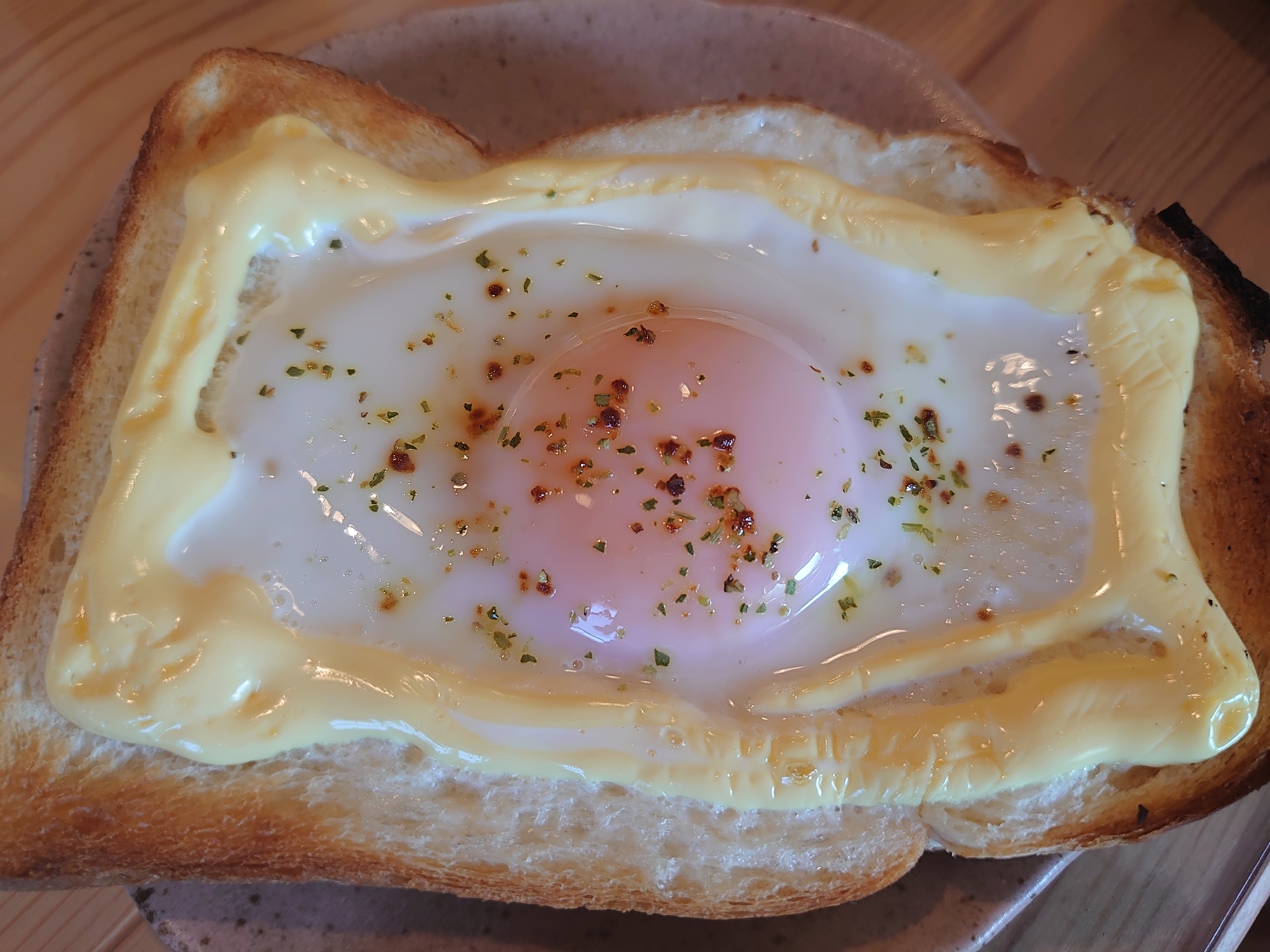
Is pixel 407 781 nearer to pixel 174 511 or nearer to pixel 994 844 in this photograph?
pixel 174 511

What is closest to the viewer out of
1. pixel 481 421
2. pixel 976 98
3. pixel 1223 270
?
pixel 481 421

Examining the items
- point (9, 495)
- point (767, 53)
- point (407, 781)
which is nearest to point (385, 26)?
point (767, 53)

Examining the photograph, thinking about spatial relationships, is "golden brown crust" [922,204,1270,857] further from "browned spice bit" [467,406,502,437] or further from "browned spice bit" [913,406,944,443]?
"browned spice bit" [467,406,502,437]

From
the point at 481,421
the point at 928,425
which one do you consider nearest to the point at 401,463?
the point at 481,421

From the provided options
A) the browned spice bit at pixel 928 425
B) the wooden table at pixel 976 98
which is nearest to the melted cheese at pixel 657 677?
the browned spice bit at pixel 928 425

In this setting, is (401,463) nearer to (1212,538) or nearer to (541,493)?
(541,493)

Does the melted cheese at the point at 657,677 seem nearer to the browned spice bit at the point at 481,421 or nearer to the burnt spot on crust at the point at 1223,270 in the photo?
the burnt spot on crust at the point at 1223,270
